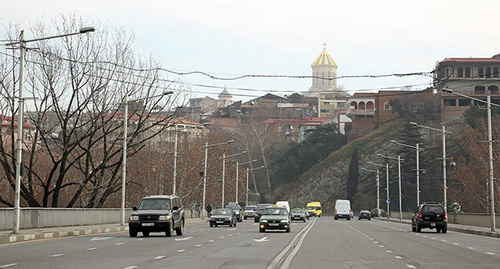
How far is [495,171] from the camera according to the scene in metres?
88.6

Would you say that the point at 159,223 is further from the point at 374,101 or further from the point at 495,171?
the point at 374,101

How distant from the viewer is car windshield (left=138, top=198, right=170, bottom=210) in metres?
32.4

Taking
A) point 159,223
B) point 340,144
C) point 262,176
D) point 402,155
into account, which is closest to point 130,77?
point 159,223

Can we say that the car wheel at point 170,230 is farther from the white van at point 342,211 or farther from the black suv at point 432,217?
the white van at point 342,211

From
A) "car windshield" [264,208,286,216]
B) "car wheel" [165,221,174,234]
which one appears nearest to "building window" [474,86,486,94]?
"car windshield" [264,208,286,216]

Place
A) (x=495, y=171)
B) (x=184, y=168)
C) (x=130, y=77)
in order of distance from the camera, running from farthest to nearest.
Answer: (x=495, y=171), (x=184, y=168), (x=130, y=77)

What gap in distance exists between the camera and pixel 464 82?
134000 mm

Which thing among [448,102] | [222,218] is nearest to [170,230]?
[222,218]

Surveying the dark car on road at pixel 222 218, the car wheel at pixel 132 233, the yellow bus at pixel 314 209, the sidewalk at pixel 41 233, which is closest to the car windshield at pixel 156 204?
the car wheel at pixel 132 233

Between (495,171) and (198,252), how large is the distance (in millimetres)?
73781

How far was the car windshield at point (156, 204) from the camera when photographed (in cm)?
3244

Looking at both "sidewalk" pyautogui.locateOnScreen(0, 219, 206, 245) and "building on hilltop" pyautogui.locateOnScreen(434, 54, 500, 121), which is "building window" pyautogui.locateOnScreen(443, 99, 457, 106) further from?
"sidewalk" pyautogui.locateOnScreen(0, 219, 206, 245)

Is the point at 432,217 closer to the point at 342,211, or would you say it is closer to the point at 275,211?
the point at 275,211

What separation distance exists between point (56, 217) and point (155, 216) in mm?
8089
